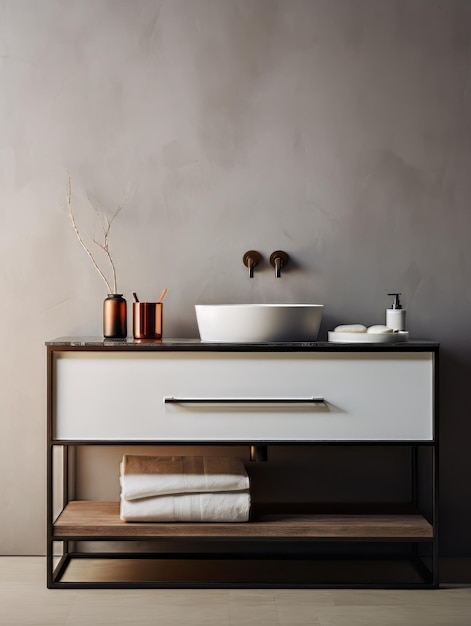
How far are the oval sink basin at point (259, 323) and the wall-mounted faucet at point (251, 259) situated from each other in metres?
0.31

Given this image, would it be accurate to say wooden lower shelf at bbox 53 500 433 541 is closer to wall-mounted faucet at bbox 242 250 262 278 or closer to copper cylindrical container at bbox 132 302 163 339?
copper cylindrical container at bbox 132 302 163 339

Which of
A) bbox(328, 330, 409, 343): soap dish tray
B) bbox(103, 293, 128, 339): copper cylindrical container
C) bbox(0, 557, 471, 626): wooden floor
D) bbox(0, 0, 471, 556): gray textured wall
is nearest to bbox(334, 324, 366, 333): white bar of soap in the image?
bbox(328, 330, 409, 343): soap dish tray

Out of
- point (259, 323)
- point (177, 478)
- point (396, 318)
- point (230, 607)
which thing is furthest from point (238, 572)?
point (396, 318)

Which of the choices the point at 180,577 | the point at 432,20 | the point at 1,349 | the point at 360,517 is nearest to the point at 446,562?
the point at 360,517

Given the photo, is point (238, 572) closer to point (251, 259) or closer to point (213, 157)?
point (251, 259)

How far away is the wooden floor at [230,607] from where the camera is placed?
1819 millimetres

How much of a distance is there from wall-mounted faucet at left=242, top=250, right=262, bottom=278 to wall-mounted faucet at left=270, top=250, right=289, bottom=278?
5cm

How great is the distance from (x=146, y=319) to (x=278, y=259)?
1.57ft

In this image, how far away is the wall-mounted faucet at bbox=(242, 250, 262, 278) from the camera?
2277mm

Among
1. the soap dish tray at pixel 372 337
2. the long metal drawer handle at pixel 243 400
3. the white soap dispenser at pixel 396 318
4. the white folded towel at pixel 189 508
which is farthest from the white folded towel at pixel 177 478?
the white soap dispenser at pixel 396 318

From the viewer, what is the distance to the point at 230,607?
190 cm

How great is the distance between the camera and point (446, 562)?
227cm

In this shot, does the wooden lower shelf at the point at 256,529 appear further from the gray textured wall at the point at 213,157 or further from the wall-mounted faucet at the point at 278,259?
the wall-mounted faucet at the point at 278,259

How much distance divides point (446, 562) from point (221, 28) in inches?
73.0
